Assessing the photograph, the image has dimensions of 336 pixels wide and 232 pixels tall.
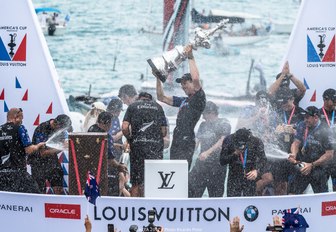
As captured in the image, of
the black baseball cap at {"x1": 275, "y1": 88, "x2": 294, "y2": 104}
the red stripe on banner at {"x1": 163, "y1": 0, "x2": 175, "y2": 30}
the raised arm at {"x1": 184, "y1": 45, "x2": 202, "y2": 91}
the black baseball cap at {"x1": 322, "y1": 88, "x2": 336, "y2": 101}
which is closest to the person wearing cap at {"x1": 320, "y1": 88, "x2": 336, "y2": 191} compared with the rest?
the black baseball cap at {"x1": 322, "y1": 88, "x2": 336, "y2": 101}

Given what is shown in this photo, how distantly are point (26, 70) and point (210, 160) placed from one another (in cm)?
228

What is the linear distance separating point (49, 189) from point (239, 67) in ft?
80.6

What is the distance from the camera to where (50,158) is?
1159 cm

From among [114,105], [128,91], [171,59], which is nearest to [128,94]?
[128,91]

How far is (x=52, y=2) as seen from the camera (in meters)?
36.8

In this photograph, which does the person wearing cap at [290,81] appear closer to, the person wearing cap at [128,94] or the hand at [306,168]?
the hand at [306,168]

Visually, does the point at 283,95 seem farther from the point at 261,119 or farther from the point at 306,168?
the point at 306,168

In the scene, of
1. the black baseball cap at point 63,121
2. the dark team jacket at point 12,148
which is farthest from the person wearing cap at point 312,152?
the dark team jacket at point 12,148

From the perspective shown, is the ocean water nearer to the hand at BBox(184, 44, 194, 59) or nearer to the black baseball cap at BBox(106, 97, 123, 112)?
the black baseball cap at BBox(106, 97, 123, 112)

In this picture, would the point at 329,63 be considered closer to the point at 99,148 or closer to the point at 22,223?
the point at 99,148

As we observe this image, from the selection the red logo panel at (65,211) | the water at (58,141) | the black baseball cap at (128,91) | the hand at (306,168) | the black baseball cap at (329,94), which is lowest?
the red logo panel at (65,211)

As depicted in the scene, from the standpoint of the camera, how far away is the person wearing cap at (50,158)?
37.9 ft

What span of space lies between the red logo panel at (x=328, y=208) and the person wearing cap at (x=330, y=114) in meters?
0.95

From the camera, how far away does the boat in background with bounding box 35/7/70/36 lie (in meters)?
34.7
